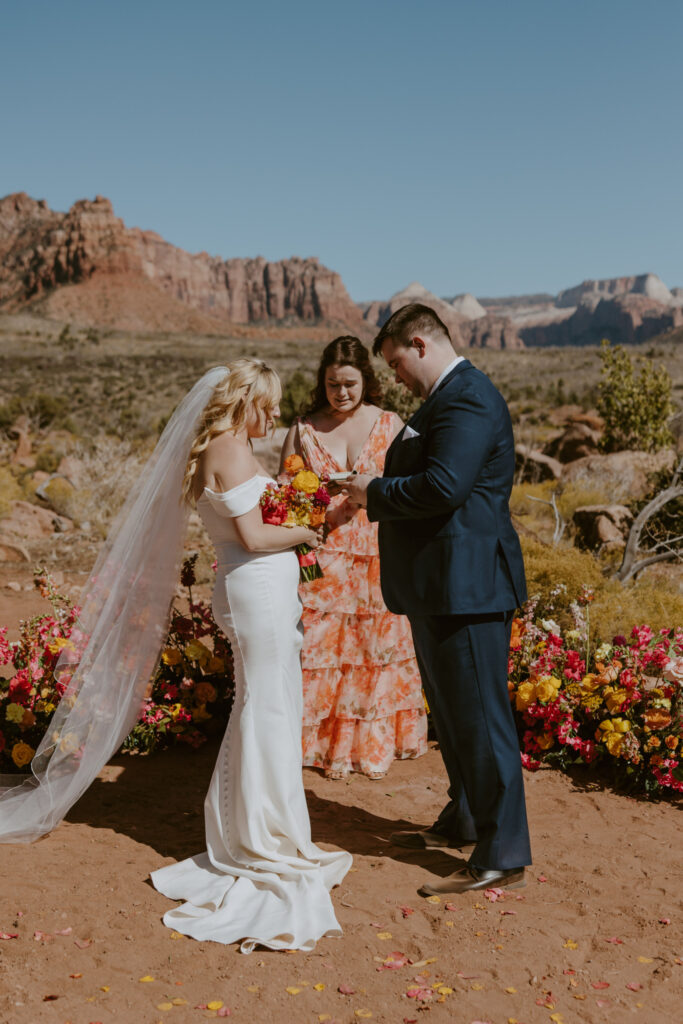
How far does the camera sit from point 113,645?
3.83 metres

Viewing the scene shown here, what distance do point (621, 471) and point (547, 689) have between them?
8.25 m

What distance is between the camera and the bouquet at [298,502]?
138 inches

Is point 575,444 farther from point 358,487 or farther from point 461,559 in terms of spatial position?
point 461,559

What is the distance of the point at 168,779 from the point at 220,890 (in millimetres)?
1491

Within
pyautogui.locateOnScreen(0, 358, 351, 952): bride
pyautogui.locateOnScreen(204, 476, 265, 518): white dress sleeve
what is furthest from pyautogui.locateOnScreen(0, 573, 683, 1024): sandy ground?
pyautogui.locateOnScreen(204, 476, 265, 518): white dress sleeve

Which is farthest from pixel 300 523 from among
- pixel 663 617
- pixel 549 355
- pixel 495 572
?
pixel 549 355

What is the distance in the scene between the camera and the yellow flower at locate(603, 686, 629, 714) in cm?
471

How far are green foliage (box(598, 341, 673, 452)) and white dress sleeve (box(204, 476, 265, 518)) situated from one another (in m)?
11.6

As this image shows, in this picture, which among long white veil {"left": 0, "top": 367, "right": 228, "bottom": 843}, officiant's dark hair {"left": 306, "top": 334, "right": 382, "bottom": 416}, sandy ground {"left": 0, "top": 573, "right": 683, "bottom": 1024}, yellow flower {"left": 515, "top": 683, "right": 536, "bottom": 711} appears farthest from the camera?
yellow flower {"left": 515, "top": 683, "right": 536, "bottom": 711}

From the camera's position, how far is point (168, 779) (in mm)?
4848

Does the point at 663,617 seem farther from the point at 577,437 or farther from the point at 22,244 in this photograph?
the point at 22,244

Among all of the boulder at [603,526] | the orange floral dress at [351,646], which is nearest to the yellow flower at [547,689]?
the orange floral dress at [351,646]

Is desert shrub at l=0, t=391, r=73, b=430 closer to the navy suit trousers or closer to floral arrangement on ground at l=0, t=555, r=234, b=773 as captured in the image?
floral arrangement on ground at l=0, t=555, r=234, b=773

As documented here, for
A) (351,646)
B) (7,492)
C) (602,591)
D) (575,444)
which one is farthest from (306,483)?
(575,444)
